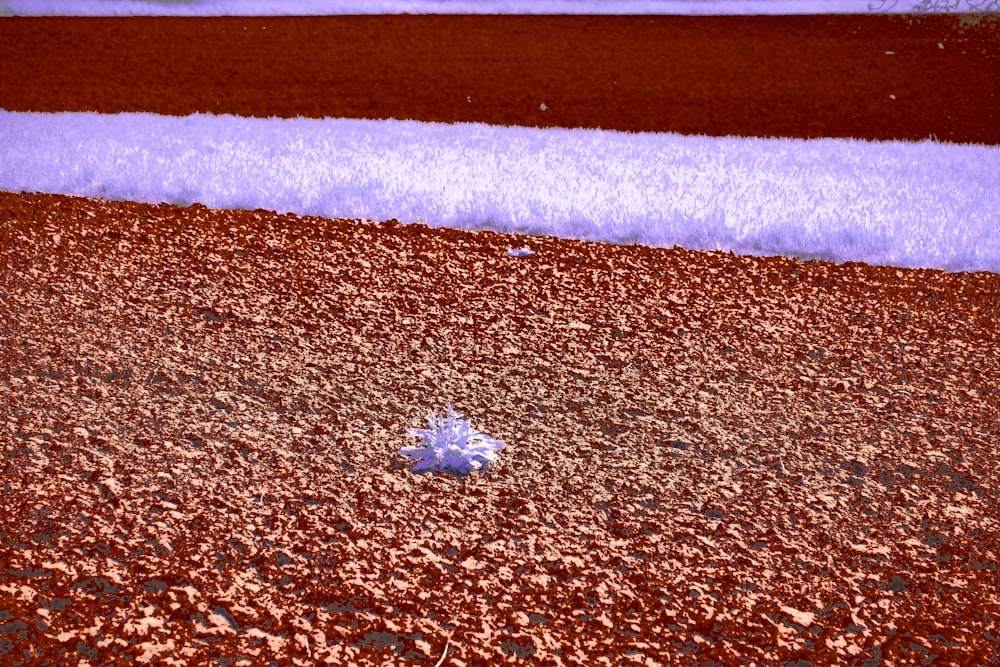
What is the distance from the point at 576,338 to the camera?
328 centimetres

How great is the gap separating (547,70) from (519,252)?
629 centimetres

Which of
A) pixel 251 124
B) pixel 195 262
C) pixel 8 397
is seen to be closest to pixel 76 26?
pixel 251 124

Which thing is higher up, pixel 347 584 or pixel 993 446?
pixel 993 446

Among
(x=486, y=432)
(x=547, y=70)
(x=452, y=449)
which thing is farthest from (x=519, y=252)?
(x=547, y=70)

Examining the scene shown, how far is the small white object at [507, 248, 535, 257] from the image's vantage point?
408 cm

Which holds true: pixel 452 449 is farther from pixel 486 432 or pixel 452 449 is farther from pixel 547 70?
pixel 547 70

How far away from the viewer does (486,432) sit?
2.65 meters

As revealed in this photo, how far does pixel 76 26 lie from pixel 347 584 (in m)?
13.2

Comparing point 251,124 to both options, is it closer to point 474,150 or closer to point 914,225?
point 474,150

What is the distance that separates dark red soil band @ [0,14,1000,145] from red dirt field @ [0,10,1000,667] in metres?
4.22

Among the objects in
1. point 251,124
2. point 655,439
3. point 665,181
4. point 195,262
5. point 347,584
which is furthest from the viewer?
point 251,124

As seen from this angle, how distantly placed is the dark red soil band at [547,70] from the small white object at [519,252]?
3983 millimetres

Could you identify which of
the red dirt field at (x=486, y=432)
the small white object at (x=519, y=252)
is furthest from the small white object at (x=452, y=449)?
the small white object at (x=519, y=252)

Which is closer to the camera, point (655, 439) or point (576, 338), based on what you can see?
point (655, 439)
